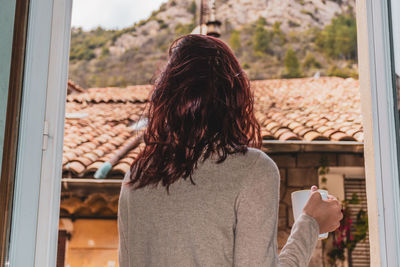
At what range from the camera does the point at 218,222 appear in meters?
0.88

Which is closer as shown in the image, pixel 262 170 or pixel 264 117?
pixel 262 170

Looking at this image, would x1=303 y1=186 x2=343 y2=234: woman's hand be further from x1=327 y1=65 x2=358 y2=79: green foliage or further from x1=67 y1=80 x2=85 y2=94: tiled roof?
x1=327 y1=65 x2=358 y2=79: green foliage

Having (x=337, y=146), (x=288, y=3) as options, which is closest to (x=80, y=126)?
(x=337, y=146)

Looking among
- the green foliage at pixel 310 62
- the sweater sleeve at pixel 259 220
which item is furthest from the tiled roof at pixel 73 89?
the sweater sleeve at pixel 259 220

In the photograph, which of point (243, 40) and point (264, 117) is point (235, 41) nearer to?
point (243, 40)

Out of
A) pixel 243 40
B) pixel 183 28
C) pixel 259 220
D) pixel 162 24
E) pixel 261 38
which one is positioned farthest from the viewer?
pixel 162 24

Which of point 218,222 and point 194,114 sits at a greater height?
point 194,114

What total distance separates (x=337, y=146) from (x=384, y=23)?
14.6ft

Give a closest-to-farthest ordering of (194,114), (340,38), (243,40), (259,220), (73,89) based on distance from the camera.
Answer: (259,220) < (194,114) < (73,89) < (340,38) < (243,40)

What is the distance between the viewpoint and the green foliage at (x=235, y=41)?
8492 mm

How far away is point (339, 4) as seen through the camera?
8.77 m

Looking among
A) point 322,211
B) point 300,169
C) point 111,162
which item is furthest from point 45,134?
point 300,169

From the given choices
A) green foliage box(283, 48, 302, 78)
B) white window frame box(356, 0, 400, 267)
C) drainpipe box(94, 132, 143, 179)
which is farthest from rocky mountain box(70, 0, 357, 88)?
white window frame box(356, 0, 400, 267)

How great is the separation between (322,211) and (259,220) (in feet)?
0.60
